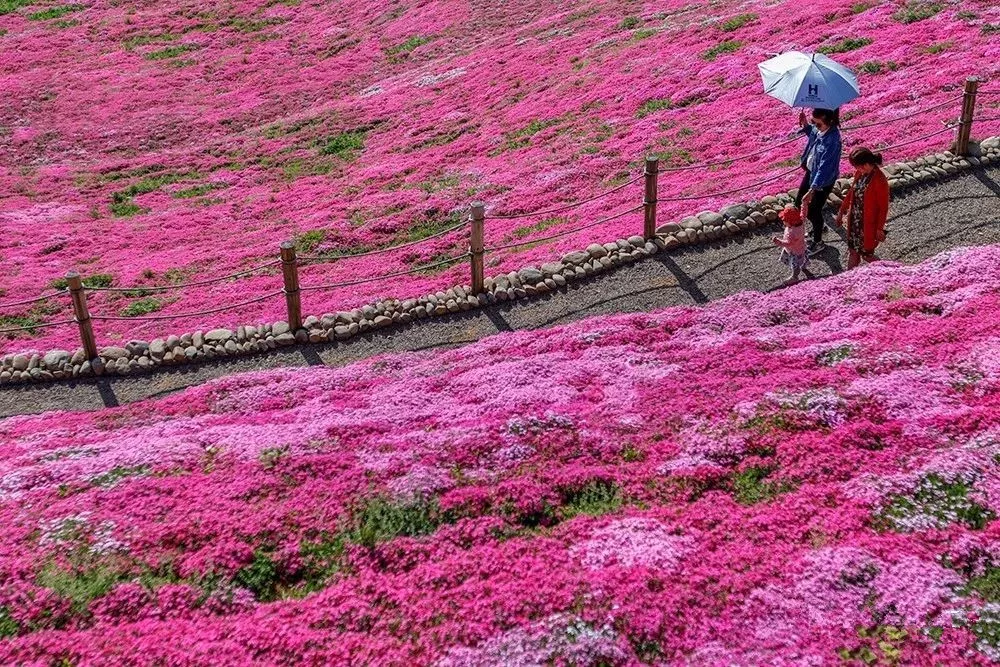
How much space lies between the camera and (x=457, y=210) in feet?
73.0

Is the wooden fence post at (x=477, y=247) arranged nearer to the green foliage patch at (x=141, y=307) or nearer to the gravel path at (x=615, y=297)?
the gravel path at (x=615, y=297)

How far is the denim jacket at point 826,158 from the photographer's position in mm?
14320

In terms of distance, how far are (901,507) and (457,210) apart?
51.6ft

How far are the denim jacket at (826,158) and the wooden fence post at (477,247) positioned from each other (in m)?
5.51

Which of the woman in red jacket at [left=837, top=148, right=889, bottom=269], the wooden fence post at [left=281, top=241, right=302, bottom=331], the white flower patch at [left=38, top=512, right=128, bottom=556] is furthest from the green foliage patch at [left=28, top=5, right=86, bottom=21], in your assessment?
the woman in red jacket at [left=837, top=148, right=889, bottom=269]

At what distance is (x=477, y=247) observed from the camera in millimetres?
15930

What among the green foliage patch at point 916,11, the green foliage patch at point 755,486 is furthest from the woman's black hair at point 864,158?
the green foliage patch at point 916,11

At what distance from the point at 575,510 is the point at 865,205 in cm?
730

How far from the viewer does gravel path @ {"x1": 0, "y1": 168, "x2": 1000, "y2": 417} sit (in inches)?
594

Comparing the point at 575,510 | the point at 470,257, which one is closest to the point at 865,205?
the point at 470,257

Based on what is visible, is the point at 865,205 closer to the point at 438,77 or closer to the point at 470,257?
the point at 470,257

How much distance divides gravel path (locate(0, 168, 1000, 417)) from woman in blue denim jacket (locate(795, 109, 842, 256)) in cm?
91

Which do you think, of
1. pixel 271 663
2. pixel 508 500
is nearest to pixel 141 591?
pixel 271 663

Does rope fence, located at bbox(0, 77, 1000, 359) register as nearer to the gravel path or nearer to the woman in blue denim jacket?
the gravel path
